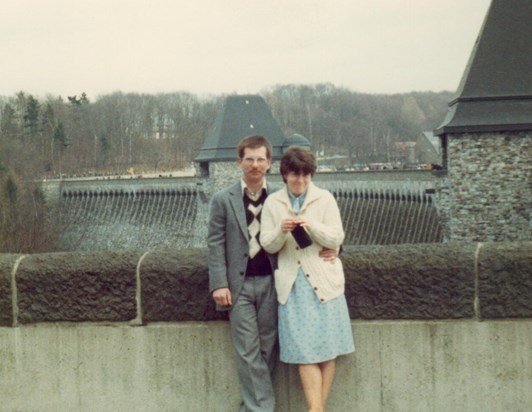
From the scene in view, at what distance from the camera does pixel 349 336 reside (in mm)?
3230

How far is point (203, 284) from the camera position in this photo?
11.2ft

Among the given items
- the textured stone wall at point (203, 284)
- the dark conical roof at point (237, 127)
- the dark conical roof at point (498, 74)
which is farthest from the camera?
the dark conical roof at point (237, 127)

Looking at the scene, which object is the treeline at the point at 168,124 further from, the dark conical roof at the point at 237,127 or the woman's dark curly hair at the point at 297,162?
the woman's dark curly hair at the point at 297,162

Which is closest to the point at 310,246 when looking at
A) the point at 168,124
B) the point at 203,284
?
the point at 203,284

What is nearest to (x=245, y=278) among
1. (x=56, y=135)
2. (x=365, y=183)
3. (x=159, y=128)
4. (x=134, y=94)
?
(x=365, y=183)

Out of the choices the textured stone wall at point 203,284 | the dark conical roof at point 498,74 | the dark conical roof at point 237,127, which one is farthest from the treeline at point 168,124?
the textured stone wall at point 203,284

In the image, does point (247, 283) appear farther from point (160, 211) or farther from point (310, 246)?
point (160, 211)

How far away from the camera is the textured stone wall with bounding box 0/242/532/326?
10.8 ft

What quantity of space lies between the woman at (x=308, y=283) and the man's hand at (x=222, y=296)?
0.59ft

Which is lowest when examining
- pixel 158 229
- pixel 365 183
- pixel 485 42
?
pixel 158 229

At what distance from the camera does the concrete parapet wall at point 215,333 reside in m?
3.31

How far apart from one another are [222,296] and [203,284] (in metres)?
0.24

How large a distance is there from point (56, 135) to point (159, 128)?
16.4m

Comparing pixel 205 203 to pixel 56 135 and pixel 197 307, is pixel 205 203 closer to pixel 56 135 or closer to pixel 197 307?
pixel 56 135
